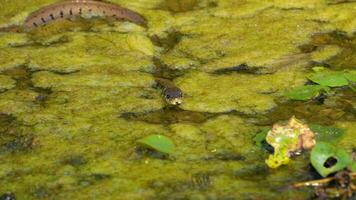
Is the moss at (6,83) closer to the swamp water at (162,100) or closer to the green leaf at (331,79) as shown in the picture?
the swamp water at (162,100)

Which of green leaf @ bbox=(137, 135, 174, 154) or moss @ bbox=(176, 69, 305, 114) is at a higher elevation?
moss @ bbox=(176, 69, 305, 114)

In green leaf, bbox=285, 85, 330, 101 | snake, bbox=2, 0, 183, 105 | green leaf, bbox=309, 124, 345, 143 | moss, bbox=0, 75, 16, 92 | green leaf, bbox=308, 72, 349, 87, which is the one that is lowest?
green leaf, bbox=309, 124, 345, 143

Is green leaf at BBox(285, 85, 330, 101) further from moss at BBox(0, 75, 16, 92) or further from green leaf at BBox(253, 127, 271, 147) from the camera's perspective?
moss at BBox(0, 75, 16, 92)

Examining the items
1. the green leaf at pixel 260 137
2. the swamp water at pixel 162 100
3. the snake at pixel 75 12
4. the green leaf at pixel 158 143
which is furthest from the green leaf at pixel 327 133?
the snake at pixel 75 12

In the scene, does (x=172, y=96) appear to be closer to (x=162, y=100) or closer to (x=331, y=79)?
(x=162, y=100)

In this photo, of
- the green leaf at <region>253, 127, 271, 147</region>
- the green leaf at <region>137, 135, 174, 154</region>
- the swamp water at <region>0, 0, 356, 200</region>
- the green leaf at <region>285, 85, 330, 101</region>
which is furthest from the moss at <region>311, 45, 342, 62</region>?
the green leaf at <region>137, 135, 174, 154</region>

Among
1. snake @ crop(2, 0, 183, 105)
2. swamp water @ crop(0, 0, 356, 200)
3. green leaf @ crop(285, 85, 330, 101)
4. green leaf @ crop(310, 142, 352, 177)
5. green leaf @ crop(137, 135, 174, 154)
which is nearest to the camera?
green leaf @ crop(310, 142, 352, 177)

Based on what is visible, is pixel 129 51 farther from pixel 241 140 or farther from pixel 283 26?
pixel 241 140
